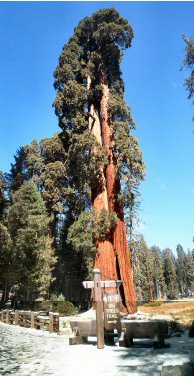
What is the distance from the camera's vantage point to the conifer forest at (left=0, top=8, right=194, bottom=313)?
2147 cm

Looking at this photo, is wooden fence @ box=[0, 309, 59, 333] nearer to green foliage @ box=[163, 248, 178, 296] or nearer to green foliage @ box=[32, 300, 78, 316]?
green foliage @ box=[32, 300, 78, 316]

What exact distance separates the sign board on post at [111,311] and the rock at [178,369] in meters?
5.58

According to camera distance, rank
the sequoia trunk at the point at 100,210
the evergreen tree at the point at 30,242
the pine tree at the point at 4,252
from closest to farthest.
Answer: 1. the sequoia trunk at the point at 100,210
2. the evergreen tree at the point at 30,242
3. the pine tree at the point at 4,252

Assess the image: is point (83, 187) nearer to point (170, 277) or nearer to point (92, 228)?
point (92, 228)

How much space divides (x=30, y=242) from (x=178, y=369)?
83.3 ft

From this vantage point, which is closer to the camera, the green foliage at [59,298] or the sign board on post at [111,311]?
the sign board on post at [111,311]

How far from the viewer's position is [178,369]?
186 inches

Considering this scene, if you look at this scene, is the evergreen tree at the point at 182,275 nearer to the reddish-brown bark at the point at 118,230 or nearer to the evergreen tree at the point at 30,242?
the evergreen tree at the point at 30,242

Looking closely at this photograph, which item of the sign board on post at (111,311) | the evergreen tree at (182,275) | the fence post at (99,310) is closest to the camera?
the fence post at (99,310)

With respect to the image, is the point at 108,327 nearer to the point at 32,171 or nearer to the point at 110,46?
the point at 110,46

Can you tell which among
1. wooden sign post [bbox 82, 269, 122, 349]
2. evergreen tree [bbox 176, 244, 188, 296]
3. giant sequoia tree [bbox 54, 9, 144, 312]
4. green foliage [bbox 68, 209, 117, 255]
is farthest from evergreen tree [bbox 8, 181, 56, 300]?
evergreen tree [bbox 176, 244, 188, 296]

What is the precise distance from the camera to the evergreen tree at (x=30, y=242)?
29219 mm

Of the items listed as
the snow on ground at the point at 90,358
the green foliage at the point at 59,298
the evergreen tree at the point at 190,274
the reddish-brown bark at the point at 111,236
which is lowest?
the snow on ground at the point at 90,358

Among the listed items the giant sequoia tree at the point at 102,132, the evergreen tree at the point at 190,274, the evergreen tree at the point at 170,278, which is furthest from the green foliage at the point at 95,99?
the evergreen tree at the point at 190,274
